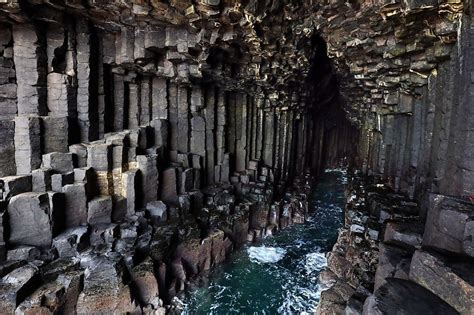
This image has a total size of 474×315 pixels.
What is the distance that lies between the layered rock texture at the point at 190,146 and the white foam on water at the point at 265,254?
1050 millimetres

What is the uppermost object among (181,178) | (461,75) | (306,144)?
(461,75)

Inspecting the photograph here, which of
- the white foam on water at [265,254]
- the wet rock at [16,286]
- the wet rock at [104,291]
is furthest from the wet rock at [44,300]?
the white foam on water at [265,254]

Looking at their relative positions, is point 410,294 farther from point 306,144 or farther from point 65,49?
point 306,144

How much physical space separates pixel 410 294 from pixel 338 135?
26.6m

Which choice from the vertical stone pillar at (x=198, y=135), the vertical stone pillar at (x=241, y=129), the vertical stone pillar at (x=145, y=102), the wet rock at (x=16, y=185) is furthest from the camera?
the vertical stone pillar at (x=241, y=129)

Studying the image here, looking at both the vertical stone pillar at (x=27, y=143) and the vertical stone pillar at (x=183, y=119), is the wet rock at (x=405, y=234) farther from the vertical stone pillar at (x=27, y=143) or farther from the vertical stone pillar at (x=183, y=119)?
the vertical stone pillar at (x=27, y=143)

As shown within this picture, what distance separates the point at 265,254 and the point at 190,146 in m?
6.72

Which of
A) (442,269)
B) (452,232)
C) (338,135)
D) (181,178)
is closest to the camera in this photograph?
(442,269)

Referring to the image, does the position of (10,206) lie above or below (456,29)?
below

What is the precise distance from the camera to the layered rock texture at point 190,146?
6672 millimetres

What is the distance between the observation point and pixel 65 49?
452 inches

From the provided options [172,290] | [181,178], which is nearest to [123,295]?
[172,290]

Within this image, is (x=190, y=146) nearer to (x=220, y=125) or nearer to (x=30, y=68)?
(x=220, y=125)

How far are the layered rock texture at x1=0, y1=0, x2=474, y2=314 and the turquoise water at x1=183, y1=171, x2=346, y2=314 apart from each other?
807 millimetres
